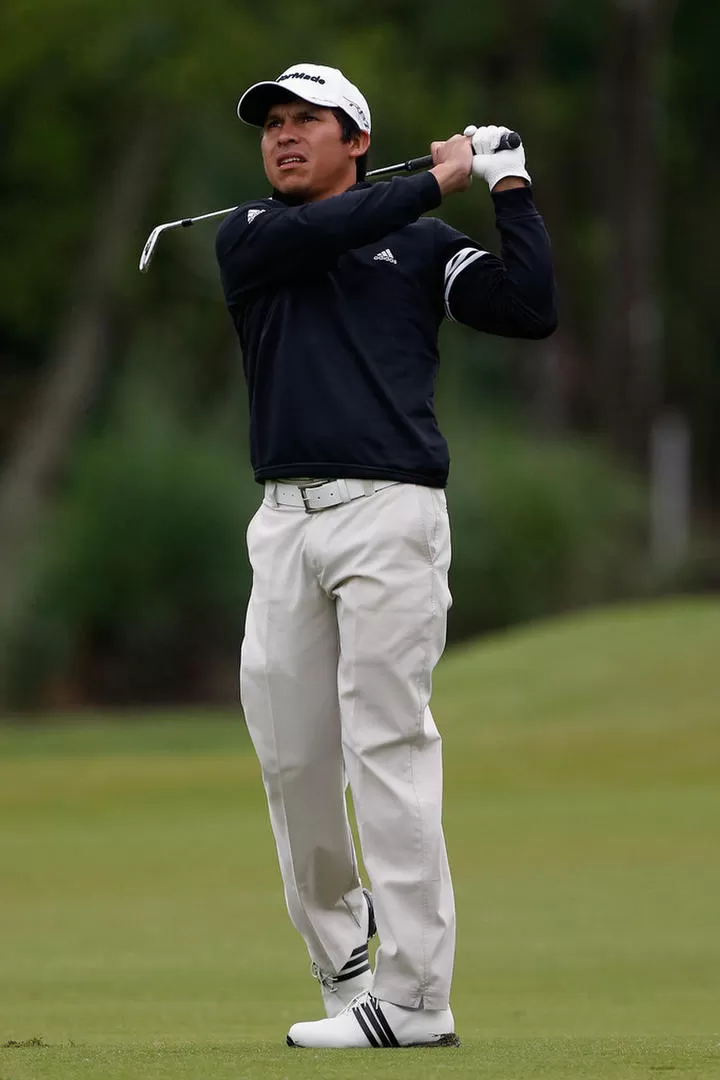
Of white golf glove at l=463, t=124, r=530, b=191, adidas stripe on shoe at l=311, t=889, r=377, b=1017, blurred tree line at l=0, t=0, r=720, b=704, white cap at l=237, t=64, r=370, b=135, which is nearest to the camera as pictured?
white golf glove at l=463, t=124, r=530, b=191

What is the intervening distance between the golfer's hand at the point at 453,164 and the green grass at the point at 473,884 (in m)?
1.75

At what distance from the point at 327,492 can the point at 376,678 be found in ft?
1.28

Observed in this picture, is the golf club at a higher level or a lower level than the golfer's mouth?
lower

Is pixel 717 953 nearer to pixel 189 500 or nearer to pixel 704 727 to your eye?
pixel 704 727

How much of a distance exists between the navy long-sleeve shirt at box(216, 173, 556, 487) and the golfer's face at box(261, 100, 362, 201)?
0.32ft

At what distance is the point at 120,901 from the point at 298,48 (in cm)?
2205

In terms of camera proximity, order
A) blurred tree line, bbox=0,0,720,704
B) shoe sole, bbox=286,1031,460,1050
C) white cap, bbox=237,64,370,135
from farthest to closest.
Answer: blurred tree line, bbox=0,0,720,704 → white cap, bbox=237,64,370,135 → shoe sole, bbox=286,1031,460,1050

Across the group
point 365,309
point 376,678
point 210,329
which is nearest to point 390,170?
point 365,309

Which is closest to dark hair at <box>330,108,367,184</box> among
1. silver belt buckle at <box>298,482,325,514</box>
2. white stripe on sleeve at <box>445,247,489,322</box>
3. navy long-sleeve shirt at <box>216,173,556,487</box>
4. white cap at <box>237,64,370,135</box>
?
white cap at <box>237,64,370,135</box>

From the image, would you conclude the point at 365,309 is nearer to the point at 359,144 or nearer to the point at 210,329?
the point at 359,144

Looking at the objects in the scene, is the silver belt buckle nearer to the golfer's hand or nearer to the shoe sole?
the golfer's hand

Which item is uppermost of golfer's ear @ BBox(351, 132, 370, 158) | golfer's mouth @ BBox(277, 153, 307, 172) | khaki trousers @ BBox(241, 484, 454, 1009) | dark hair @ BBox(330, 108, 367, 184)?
dark hair @ BBox(330, 108, 367, 184)

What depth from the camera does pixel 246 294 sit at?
460cm

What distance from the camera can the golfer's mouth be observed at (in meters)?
4.68
